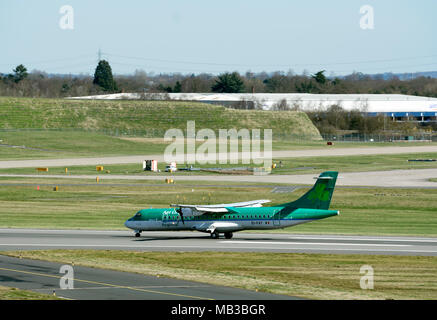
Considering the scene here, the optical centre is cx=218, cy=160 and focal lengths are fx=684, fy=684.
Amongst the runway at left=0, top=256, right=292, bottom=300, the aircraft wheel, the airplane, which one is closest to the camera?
the runway at left=0, top=256, right=292, bottom=300

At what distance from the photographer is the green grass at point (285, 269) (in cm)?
3391

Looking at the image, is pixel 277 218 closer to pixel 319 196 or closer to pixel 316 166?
pixel 319 196

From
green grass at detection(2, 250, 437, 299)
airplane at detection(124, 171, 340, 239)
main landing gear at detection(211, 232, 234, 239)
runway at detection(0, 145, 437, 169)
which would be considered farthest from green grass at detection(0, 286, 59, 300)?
runway at detection(0, 145, 437, 169)

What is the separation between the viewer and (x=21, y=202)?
260ft

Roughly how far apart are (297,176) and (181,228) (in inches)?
2193

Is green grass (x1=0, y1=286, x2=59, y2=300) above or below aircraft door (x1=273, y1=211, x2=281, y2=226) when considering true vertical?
below

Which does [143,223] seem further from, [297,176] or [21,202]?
[297,176]

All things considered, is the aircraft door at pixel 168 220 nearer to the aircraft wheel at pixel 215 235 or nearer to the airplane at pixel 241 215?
the airplane at pixel 241 215

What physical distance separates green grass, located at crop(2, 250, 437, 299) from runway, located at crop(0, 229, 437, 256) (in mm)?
2365

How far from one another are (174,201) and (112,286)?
150 ft

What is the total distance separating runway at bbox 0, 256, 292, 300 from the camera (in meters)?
31.3

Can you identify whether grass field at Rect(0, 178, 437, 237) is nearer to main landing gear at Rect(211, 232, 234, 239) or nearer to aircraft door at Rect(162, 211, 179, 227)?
aircraft door at Rect(162, 211, 179, 227)

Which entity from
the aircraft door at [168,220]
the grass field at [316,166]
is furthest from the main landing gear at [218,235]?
the grass field at [316,166]

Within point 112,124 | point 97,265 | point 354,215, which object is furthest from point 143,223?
point 112,124
